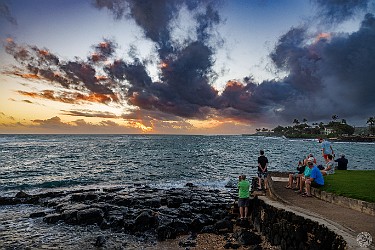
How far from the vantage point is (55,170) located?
135 feet

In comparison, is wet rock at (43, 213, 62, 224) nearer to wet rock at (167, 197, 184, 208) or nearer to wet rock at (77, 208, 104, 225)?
wet rock at (77, 208, 104, 225)

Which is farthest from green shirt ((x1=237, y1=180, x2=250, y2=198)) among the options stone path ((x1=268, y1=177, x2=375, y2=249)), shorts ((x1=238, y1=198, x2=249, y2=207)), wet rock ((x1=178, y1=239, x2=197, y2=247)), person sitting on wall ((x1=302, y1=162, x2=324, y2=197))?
wet rock ((x1=178, y1=239, x2=197, y2=247))

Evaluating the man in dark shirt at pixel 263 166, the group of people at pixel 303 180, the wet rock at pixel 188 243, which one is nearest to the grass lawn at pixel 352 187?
the group of people at pixel 303 180

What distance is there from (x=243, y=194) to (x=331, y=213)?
4.84m

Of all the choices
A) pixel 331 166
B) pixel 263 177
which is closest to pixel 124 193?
pixel 263 177

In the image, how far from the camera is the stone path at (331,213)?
29.5 ft

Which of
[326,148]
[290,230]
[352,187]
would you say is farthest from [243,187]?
[326,148]

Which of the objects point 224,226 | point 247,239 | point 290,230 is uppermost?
point 290,230

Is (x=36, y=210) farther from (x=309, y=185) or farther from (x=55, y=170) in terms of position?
(x=55, y=170)

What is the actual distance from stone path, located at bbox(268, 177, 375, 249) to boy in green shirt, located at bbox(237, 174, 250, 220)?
1.46 meters

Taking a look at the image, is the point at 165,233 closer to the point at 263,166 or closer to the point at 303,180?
the point at 263,166

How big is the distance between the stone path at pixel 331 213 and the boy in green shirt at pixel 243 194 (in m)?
1.46

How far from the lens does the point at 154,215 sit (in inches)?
671

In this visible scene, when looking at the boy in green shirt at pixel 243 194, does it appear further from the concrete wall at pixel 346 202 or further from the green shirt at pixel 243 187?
the concrete wall at pixel 346 202
